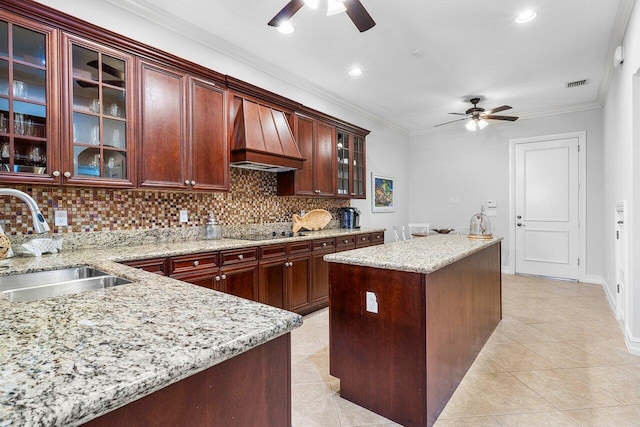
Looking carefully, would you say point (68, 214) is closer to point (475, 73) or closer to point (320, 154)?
point (320, 154)

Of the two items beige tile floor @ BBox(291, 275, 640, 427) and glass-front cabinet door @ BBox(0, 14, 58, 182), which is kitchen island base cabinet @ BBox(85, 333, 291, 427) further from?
glass-front cabinet door @ BBox(0, 14, 58, 182)

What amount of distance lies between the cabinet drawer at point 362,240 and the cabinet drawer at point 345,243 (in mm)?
90

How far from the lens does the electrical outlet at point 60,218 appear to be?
93.9 inches

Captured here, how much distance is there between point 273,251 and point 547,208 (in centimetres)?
463

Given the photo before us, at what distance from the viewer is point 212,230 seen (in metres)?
3.23

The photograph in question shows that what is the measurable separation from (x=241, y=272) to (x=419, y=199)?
4.72 metres

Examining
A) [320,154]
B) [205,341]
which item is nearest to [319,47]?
[320,154]

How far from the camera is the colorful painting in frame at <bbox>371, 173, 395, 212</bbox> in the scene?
5648 millimetres

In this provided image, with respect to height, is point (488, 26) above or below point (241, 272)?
above

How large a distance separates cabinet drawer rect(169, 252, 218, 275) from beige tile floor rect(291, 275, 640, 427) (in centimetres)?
100

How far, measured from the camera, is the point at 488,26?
2.94m

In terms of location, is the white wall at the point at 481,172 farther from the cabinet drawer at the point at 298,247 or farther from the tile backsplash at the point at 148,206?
the cabinet drawer at the point at 298,247

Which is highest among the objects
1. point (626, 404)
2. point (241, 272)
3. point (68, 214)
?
point (68, 214)

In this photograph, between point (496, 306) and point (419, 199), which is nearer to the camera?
point (496, 306)
